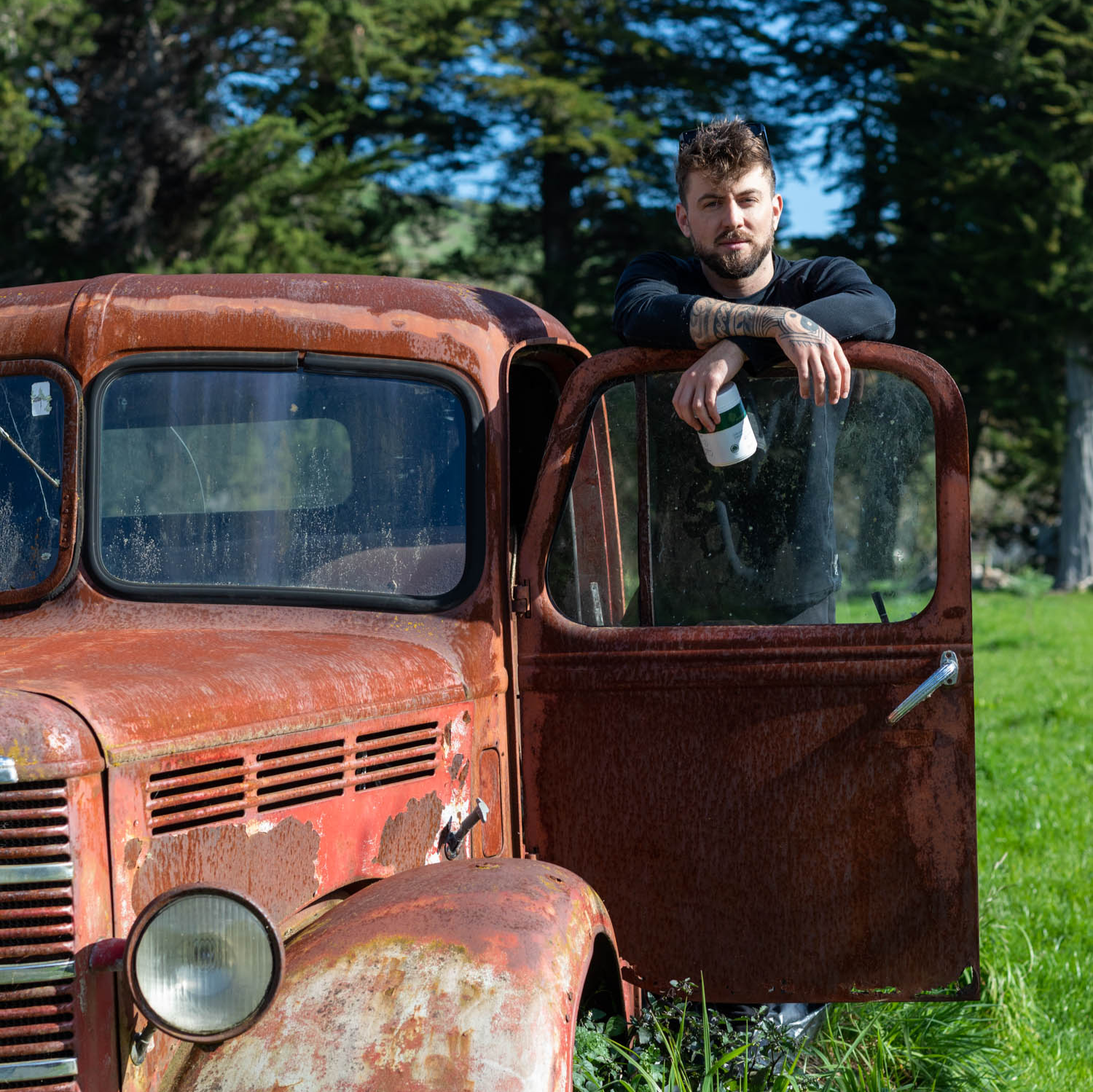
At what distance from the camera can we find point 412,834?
2588 mm

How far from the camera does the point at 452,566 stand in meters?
2.86

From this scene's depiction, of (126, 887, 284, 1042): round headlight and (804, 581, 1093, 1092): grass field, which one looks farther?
(804, 581, 1093, 1092): grass field

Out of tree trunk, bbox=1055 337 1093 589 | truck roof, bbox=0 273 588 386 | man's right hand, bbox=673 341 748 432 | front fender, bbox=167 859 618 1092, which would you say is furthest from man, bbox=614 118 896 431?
tree trunk, bbox=1055 337 1093 589

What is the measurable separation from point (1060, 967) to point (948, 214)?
19.6 meters

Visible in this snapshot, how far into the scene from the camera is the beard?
2.97 metres

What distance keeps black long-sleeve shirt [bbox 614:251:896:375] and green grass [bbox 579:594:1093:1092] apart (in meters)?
1.48

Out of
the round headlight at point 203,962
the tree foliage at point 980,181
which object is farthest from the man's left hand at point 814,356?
the tree foliage at point 980,181

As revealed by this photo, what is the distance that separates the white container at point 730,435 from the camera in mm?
2717

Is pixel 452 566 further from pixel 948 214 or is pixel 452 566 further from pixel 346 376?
pixel 948 214

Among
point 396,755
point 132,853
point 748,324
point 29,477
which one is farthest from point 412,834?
point 748,324

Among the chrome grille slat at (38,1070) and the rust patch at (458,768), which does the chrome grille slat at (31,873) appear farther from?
the rust patch at (458,768)

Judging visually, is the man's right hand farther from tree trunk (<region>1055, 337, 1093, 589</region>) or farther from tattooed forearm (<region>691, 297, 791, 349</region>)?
tree trunk (<region>1055, 337, 1093, 589</region>)

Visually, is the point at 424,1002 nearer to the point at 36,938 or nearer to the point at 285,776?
the point at 285,776

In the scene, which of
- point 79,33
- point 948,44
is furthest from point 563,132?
point 79,33
